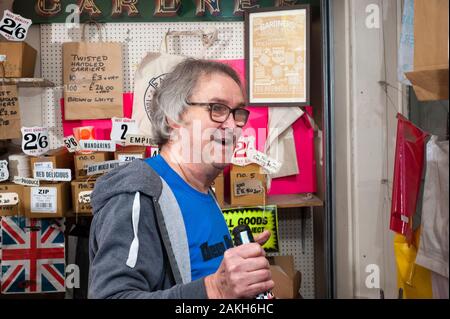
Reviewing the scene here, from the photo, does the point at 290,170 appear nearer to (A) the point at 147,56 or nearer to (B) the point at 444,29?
(A) the point at 147,56

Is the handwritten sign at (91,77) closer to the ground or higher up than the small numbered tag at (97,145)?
higher up

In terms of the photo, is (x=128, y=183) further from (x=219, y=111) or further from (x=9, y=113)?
(x=9, y=113)

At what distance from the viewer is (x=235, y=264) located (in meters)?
0.63

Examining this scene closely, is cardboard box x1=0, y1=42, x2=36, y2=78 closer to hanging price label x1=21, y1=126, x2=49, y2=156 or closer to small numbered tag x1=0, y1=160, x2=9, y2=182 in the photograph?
hanging price label x1=21, y1=126, x2=49, y2=156

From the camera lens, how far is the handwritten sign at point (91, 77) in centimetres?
197

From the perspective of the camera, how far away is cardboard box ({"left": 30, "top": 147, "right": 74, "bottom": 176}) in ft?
6.04

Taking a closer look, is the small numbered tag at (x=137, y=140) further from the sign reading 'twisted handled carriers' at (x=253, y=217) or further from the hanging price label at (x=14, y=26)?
the hanging price label at (x=14, y=26)

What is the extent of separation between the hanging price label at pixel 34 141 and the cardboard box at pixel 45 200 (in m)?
0.18

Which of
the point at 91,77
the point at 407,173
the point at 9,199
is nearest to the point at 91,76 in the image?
the point at 91,77

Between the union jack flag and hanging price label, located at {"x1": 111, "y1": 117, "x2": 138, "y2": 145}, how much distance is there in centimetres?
58

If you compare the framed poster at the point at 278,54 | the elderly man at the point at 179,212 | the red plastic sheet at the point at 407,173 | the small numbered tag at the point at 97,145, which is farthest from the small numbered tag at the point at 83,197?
the red plastic sheet at the point at 407,173

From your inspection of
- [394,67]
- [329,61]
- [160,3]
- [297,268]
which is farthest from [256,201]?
[160,3]

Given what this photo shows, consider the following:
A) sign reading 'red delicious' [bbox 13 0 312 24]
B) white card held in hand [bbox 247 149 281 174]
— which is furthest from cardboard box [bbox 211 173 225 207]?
sign reading 'red delicious' [bbox 13 0 312 24]
